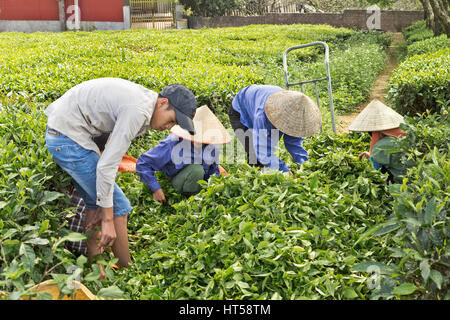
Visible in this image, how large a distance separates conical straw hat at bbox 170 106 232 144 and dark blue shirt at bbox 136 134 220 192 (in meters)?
0.09

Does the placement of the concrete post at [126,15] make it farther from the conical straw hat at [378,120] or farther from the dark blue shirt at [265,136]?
the conical straw hat at [378,120]

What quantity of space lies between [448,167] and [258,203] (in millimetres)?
1109

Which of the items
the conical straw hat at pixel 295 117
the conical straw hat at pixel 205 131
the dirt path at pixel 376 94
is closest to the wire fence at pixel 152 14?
the dirt path at pixel 376 94

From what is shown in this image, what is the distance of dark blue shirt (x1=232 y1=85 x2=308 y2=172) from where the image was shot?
12.5 ft

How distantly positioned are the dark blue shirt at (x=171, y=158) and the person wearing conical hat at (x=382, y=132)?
1.26 meters

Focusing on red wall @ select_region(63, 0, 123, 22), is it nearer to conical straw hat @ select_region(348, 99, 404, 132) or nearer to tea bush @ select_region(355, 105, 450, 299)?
conical straw hat @ select_region(348, 99, 404, 132)

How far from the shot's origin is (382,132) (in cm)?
387

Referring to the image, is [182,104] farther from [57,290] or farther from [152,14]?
[152,14]

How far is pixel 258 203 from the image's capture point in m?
3.00

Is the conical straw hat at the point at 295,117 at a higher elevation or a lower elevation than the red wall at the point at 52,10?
lower

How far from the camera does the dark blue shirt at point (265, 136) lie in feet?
12.5

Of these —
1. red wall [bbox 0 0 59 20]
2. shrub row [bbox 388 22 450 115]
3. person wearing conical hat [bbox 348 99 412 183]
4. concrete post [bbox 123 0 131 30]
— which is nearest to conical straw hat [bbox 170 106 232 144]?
person wearing conical hat [bbox 348 99 412 183]

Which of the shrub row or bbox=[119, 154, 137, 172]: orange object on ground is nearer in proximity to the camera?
bbox=[119, 154, 137, 172]: orange object on ground
